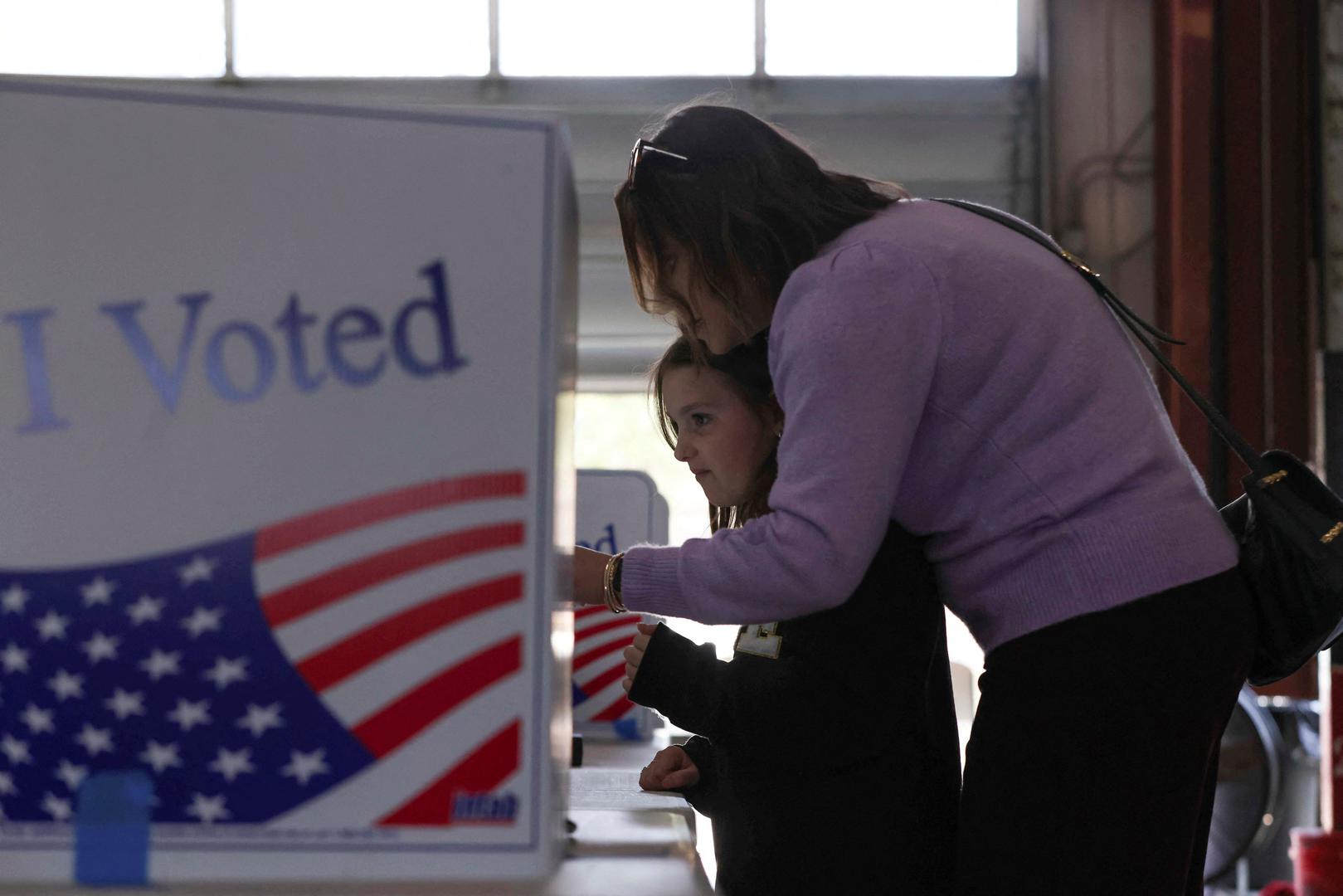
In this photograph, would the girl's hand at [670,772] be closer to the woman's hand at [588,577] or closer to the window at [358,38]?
the woman's hand at [588,577]

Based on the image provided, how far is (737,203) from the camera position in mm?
843

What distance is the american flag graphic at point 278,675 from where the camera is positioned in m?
0.54

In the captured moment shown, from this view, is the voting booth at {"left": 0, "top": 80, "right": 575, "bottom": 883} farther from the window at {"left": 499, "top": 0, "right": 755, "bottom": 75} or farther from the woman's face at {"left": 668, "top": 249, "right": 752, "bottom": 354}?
the window at {"left": 499, "top": 0, "right": 755, "bottom": 75}

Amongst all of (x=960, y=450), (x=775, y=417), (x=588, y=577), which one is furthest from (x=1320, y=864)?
(x=588, y=577)

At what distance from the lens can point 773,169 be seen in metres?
0.85

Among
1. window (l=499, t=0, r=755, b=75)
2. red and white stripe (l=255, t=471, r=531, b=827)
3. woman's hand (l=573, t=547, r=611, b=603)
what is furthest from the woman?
window (l=499, t=0, r=755, b=75)

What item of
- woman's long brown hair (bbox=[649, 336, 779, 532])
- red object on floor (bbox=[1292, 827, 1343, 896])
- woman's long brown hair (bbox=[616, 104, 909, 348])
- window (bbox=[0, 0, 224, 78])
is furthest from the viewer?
window (bbox=[0, 0, 224, 78])

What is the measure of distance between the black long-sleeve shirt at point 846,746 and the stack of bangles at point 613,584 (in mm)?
224

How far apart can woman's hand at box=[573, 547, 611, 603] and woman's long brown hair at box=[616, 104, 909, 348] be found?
0.21 m

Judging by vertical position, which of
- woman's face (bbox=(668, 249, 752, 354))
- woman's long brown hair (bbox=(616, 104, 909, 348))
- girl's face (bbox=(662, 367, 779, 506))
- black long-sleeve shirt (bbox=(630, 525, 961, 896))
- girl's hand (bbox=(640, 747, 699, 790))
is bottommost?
girl's hand (bbox=(640, 747, 699, 790))

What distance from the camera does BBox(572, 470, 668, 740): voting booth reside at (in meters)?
1.72

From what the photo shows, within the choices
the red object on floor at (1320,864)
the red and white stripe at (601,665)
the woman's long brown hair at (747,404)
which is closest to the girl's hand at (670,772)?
the woman's long brown hair at (747,404)

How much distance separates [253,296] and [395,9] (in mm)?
4215

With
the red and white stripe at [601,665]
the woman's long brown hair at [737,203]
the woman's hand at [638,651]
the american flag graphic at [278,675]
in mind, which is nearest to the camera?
the american flag graphic at [278,675]
